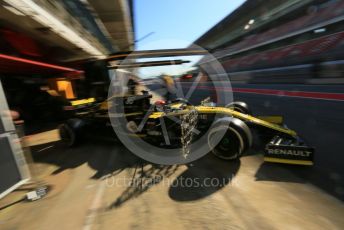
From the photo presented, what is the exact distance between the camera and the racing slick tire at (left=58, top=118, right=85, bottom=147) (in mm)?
5938

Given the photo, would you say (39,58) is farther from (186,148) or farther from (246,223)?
(246,223)

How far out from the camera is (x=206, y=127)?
477 centimetres

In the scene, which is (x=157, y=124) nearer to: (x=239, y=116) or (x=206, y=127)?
(x=206, y=127)

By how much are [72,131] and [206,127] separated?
374cm

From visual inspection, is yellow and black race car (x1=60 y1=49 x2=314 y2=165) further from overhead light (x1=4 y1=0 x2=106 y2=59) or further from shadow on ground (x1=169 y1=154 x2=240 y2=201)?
overhead light (x1=4 y1=0 x2=106 y2=59)

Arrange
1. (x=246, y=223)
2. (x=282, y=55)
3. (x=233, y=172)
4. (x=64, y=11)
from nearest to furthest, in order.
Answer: (x=246, y=223) → (x=233, y=172) → (x=64, y=11) → (x=282, y=55)

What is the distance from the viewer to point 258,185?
342 centimetres

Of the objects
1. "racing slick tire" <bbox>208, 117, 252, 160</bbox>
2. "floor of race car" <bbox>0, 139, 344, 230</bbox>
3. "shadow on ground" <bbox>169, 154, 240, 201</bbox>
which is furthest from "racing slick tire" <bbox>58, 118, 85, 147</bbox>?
"racing slick tire" <bbox>208, 117, 252, 160</bbox>

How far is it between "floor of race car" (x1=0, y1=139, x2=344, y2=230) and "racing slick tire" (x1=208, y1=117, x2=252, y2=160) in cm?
23

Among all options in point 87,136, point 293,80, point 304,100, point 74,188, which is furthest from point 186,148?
point 293,80

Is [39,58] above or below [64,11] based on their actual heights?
below

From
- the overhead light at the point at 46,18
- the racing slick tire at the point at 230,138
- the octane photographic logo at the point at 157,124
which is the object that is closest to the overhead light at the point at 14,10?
the overhead light at the point at 46,18

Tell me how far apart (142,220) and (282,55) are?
72.5 ft

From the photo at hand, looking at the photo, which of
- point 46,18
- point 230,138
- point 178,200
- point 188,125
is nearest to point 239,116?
point 230,138
